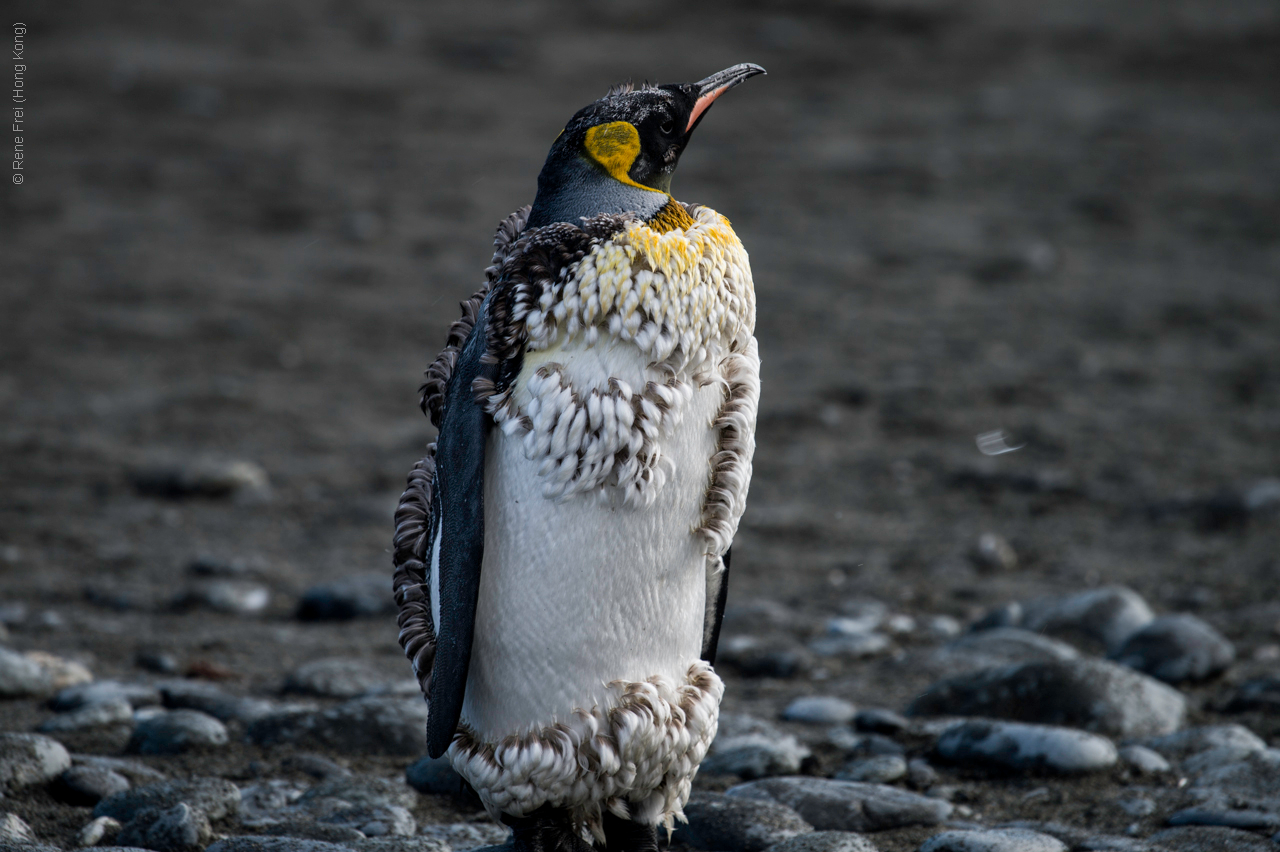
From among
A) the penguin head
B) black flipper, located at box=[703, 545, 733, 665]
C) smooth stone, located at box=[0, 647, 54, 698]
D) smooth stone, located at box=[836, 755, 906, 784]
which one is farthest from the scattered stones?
the penguin head

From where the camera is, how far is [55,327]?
7.79 meters

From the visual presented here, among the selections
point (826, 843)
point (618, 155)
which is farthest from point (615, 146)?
point (826, 843)

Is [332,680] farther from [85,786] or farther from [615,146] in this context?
[615,146]

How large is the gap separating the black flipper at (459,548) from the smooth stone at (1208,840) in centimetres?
163

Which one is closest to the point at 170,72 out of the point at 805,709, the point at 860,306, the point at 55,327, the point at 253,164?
the point at 253,164

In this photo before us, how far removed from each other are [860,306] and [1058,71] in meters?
6.61

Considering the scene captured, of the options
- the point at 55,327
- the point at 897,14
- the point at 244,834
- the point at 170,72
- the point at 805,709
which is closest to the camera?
the point at 244,834

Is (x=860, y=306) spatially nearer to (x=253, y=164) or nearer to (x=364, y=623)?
(x=364, y=623)

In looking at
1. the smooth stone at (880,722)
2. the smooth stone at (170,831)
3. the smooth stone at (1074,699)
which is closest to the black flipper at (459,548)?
the smooth stone at (170,831)

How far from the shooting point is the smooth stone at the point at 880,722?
3.78 meters

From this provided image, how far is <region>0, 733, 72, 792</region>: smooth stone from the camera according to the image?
3.14 meters

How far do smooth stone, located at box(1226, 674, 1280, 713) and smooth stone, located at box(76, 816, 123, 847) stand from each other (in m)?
3.12

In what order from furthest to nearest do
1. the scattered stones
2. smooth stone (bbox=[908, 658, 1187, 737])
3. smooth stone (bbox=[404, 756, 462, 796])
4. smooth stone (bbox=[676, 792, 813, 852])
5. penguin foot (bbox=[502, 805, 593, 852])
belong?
the scattered stones, smooth stone (bbox=[908, 658, 1187, 737]), smooth stone (bbox=[404, 756, 462, 796]), smooth stone (bbox=[676, 792, 813, 852]), penguin foot (bbox=[502, 805, 593, 852])

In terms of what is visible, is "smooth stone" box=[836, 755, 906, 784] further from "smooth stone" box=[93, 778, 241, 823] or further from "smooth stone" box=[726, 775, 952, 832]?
"smooth stone" box=[93, 778, 241, 823]
